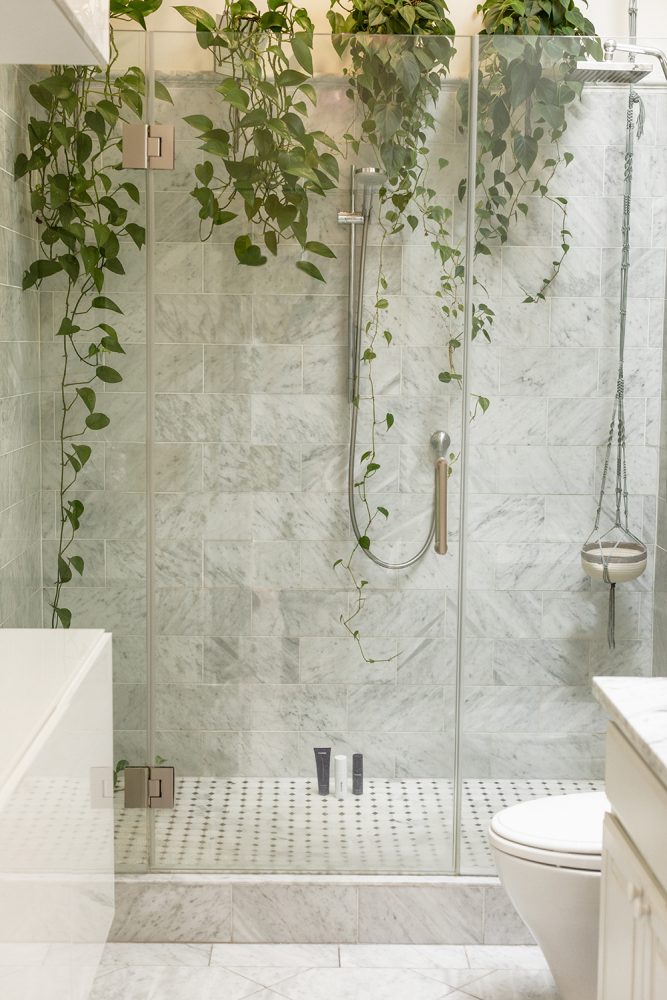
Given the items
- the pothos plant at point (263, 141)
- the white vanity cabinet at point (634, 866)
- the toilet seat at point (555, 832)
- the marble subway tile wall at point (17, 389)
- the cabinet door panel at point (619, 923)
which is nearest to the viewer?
the white vanity cabinet at point (634, 866)

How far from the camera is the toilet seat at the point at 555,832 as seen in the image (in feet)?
6.83

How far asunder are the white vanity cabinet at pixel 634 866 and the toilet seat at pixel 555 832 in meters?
0.28

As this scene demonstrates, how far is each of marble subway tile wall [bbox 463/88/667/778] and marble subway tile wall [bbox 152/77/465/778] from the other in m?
0.12

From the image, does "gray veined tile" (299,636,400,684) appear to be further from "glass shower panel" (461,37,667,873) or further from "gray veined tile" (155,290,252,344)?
"gray veined tile" (155,290,252,344)

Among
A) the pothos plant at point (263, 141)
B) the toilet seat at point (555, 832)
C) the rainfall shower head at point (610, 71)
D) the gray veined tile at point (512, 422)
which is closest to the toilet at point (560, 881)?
the toilet seat at point (555, 832)

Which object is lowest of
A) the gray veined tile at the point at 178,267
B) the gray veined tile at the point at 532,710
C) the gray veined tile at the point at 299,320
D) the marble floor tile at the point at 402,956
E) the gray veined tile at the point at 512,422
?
the marble floor tile at the point at 402,956

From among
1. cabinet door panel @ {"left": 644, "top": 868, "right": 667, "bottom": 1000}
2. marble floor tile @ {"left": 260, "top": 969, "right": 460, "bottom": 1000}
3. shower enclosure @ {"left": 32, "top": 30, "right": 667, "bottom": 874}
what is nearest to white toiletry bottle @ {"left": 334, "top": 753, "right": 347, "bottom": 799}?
shower enclosure @ {"left": 32, "top": 30, "right": 667, "bottom": 874}

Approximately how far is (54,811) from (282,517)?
1.22 m

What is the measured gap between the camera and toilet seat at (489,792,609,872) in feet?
6.83

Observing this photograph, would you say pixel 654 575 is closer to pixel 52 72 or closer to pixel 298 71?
pixel 298 71

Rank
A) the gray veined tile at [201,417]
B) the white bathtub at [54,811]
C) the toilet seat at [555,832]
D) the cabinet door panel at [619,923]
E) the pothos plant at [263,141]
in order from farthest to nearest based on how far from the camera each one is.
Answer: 1. the gray veined tile at [201,417]
2. the pothos plant at [263,141]
3. the toilet seat at [555,832]
4. the cabinet door panel at [619,923]
5. the white bathtub at [54,811]

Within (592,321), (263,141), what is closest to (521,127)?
(592,321)

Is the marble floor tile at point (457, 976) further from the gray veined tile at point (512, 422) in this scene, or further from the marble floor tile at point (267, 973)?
the gray veined tile at point (512, 422)

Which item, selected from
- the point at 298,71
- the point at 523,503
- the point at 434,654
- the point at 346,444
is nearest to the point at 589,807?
the point at 434,654
